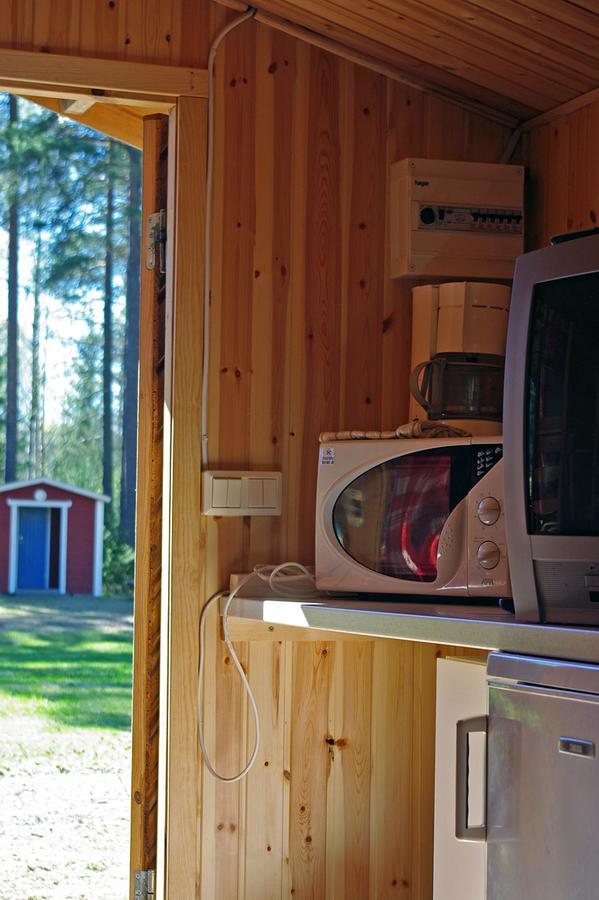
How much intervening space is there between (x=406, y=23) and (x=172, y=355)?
2.69 ft

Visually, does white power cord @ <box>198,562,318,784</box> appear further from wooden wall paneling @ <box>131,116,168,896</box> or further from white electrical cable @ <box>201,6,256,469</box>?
white electrical cable @ <box>201,6,256,469</box>

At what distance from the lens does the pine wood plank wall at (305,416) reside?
2.31 m

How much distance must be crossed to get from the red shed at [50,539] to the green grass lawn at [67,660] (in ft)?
0.58

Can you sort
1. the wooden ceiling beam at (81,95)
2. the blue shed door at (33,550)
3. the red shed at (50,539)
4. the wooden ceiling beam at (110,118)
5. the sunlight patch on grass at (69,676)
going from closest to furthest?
the wooden ceiling beam at (81,95) < the wooden ceiling beam at (110,118) < the sunlight patch on grass at (69,676) < the red shed at (50,539) < the blue shed door at (33,550)

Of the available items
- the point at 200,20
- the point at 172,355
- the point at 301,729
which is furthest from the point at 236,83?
the point at 301,729

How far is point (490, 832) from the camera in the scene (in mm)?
1549

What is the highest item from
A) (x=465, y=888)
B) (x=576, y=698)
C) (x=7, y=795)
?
(x=576, y=698)

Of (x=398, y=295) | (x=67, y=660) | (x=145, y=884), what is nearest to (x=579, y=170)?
(x=398, y=295)

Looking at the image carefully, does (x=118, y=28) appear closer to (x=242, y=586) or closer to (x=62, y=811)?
(x=242, y=586)

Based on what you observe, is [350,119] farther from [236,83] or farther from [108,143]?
[108,143]

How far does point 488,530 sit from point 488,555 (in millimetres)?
42

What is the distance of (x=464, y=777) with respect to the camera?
1.64 meters

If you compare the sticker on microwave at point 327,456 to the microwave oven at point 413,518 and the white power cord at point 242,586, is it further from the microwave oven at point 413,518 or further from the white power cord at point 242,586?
the white power cord at point 242,586

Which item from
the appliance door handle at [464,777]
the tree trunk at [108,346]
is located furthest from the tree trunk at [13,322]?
the appliance door handle at [464,777]
